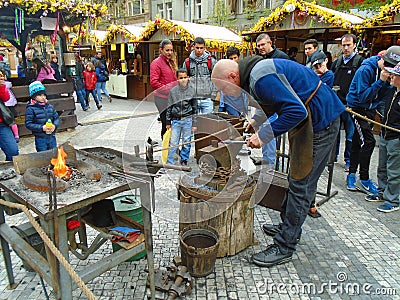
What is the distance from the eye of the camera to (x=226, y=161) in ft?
9.47

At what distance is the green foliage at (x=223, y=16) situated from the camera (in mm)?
19797

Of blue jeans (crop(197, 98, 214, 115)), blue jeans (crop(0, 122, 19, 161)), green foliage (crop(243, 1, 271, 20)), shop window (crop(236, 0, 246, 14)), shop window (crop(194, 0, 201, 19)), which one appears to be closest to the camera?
blue jeans (crop(197, 98, 214, 115))

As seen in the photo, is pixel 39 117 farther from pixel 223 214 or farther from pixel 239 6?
pixel 239 6

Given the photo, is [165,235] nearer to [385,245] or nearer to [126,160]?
[126,160]

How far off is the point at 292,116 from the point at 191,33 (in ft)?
28.8

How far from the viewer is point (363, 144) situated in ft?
14.5

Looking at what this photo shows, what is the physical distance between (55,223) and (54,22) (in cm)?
758

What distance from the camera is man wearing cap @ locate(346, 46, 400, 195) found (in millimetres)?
4309

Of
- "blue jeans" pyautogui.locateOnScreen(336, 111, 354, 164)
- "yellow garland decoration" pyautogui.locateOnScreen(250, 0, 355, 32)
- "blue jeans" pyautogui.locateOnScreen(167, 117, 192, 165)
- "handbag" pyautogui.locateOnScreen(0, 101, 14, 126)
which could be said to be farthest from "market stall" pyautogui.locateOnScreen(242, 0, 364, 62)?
"handbag" pyautogui.locateOnScreen(0, 101, 14, 126)

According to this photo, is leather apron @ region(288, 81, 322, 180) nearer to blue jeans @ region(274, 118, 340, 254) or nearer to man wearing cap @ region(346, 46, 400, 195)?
blue jeans @ region(274, 118, 340, 254)

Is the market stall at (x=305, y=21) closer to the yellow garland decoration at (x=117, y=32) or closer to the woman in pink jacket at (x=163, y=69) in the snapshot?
the woman in pink jacket at (x=163, y=69)

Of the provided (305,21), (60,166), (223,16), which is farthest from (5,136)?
(223,16)

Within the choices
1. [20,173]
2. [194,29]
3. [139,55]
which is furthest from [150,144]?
[139,55]

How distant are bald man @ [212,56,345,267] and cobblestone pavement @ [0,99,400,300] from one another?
0.23 metres
